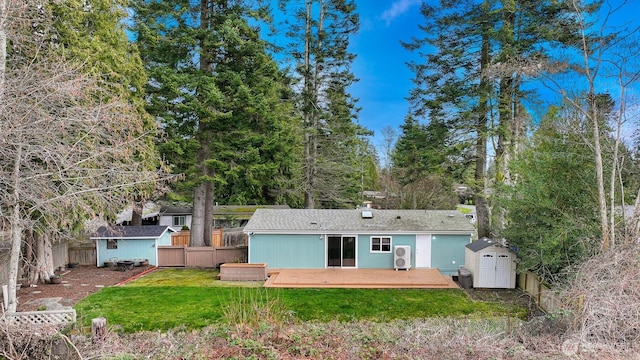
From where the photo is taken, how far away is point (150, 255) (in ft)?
49.4

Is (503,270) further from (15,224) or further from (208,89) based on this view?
(15,224)

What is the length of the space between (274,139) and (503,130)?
10252 millimetres

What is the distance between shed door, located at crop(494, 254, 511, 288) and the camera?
37.9 ft

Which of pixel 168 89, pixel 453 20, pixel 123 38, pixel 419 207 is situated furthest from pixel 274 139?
pixel 419 207

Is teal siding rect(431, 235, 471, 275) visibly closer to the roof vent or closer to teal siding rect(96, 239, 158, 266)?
the roof vent

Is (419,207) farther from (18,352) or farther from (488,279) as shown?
(18,352)

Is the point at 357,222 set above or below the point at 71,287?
above

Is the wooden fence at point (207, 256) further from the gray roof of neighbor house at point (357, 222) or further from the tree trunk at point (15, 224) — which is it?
the tree trunk at point (15, 224)

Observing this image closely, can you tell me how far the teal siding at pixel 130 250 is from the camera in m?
14.7

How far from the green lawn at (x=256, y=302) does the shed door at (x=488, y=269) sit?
42.9 inches

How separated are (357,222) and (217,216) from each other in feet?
36.8

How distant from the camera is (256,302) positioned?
7531 millimetres

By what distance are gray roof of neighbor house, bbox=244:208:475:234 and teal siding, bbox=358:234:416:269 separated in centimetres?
42

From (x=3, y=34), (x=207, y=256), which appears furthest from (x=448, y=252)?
(x=3, y=34)
